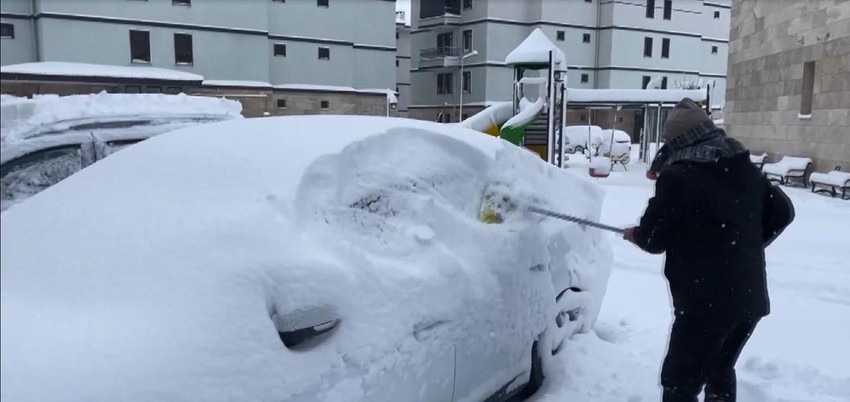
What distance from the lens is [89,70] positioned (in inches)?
507

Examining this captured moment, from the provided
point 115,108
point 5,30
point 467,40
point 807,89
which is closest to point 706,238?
point 5,30

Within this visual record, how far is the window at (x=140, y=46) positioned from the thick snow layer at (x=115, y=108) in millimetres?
17508

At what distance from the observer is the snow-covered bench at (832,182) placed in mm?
12641

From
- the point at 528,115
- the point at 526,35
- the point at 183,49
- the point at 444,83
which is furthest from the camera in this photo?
the point at 444,83

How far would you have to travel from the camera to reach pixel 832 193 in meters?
13.1

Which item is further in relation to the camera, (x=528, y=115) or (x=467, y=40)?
(x=467, y=40)

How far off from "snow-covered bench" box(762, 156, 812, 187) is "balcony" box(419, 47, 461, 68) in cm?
2800

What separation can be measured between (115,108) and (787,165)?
1417cm

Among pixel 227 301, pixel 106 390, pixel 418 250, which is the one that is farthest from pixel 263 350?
pixel 418 250

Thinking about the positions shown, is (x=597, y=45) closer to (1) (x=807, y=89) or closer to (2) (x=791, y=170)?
(1) (x=807, y=89)

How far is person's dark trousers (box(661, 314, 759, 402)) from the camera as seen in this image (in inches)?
116

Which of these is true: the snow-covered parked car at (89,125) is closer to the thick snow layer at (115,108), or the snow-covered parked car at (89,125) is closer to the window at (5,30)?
the thick snow layer at (115,108)

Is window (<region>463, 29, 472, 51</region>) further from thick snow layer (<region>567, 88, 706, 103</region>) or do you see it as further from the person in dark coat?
the person in dark coat

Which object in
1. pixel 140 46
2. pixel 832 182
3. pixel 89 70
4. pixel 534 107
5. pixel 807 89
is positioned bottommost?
pixel 832 182
